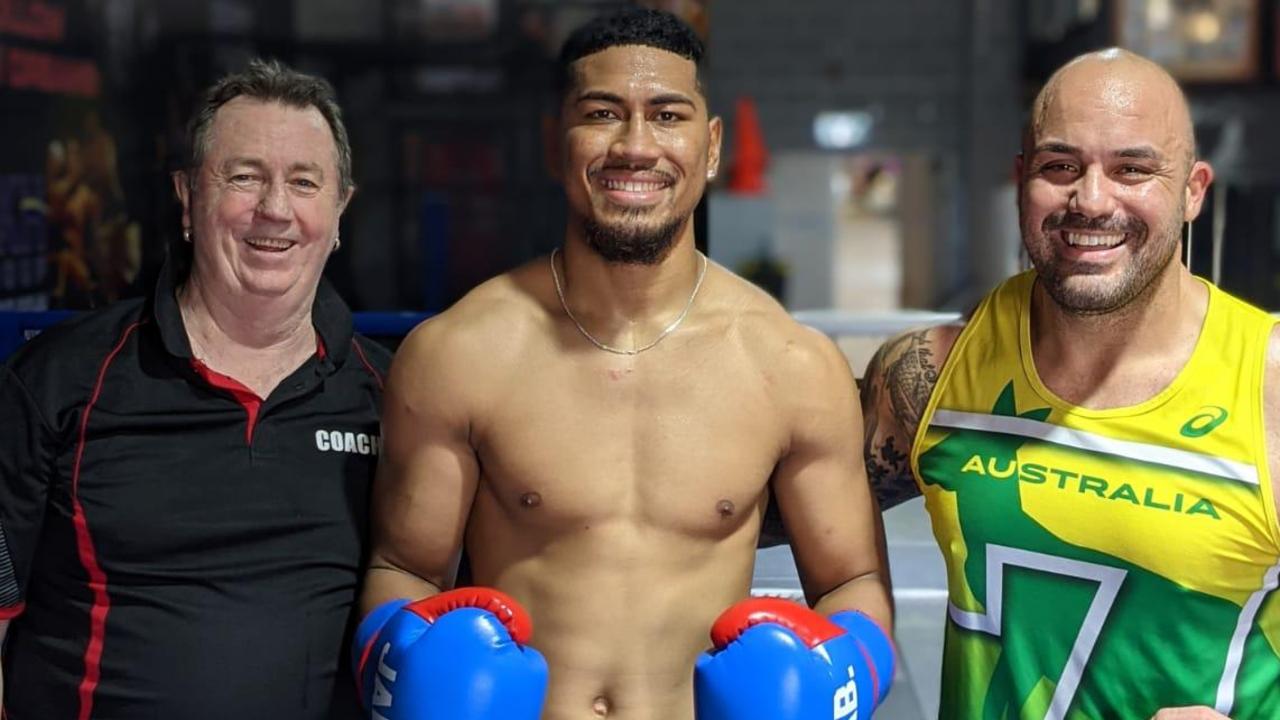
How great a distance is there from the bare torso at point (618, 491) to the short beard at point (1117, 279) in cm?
36

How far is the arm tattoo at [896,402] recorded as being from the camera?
192 centimetres

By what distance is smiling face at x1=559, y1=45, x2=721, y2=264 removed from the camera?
5.81ft

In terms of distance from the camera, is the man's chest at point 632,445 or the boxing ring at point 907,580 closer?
the man's chest at point 632,445

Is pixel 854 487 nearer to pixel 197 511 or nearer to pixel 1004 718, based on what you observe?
pixel 1004 718

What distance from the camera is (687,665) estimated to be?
1855 millimetres

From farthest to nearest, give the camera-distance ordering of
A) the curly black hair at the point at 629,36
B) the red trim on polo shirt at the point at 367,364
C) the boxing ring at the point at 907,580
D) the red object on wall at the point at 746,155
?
the red object on wall at the point at 746,155, the boxing ring at the point at 907,580, the red trim on polo shirt at the point at 367,364, the curly black hair at the point at 629,36

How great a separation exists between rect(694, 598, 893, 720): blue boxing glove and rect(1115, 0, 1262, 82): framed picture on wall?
24.5 ft

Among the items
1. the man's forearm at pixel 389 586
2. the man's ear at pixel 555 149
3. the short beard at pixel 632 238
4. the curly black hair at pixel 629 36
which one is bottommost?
the man's forearm at pixel 389 586

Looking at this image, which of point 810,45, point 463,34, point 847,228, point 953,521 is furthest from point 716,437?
point 847,228

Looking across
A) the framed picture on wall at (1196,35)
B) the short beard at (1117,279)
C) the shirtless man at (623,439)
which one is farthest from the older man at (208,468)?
the framed picture on wall at (1196,35)

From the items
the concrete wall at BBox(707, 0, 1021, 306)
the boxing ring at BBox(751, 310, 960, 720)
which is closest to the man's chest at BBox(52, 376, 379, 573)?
the boxing ring at BBox(751, 310, 960, 720)

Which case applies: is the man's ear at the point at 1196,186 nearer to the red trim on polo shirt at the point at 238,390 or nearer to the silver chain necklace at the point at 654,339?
the silver chain necklace at the point at 654,339

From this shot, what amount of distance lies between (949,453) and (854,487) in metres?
0.14

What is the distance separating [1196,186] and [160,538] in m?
1.45
